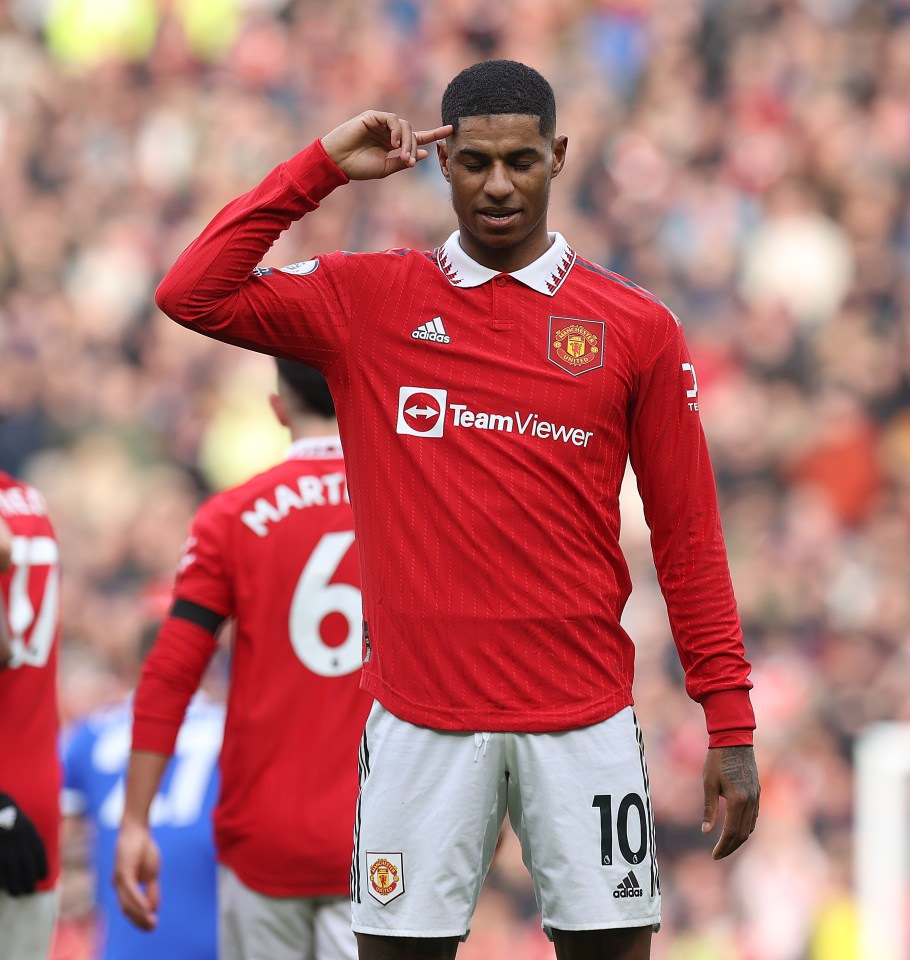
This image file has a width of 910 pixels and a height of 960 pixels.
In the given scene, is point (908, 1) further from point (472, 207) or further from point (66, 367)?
point (472, 207)

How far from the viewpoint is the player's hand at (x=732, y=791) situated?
3.33 m

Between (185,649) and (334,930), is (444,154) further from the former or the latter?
(334,930)

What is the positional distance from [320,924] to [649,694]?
5091 mm

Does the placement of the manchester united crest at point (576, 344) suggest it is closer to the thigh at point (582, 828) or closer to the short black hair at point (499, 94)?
the short black hair at point (499, 94)

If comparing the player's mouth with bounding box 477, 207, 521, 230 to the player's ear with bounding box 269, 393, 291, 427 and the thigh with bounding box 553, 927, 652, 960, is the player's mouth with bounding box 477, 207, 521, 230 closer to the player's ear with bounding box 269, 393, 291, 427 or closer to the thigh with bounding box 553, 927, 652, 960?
the thigh with bounding box 553, 927, 652, 960

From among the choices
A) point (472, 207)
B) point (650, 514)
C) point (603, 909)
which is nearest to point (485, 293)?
point (472, 207)

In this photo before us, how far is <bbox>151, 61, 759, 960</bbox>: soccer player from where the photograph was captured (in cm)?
326

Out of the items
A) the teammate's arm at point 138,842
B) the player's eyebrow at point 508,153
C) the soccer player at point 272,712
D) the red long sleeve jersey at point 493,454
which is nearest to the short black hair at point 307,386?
the soccer player at point 272,712

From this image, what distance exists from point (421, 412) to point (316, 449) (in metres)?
1.29

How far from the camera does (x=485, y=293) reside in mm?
3389

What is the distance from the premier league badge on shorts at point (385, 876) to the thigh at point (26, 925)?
1.53m

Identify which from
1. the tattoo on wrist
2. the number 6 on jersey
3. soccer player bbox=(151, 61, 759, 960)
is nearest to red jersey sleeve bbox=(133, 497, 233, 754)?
the number 6 on jersey

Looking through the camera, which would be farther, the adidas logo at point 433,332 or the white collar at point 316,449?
the white collar at point 316,449

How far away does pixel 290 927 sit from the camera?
14.5ft
